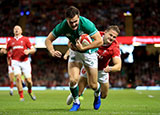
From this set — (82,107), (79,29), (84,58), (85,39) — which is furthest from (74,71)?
(82,107)

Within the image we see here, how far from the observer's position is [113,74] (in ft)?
110

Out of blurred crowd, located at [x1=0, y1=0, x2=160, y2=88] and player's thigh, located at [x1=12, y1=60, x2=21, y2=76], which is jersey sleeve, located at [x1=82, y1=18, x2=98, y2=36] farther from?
blurred crowd, located at [x1=0, y1=0, x2=160, y2=88]

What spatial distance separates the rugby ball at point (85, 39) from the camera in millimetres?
7377

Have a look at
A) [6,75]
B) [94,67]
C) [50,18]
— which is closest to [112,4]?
[50,18]

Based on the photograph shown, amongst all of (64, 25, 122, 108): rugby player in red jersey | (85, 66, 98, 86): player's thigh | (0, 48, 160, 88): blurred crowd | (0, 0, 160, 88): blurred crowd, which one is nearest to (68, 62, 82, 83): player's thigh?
(85, 66, 98, 86): player's thigh

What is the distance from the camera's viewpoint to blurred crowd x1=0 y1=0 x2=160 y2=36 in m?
33.7

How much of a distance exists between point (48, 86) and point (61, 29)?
85.2 ft

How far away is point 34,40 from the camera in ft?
99.6

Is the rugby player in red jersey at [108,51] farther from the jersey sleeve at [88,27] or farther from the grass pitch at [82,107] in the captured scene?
the jersey sleeve at [88,27]

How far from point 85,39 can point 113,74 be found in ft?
86.1

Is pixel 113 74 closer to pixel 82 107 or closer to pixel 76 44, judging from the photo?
pixel 82 107

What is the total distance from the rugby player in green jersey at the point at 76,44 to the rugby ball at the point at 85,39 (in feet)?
0.38

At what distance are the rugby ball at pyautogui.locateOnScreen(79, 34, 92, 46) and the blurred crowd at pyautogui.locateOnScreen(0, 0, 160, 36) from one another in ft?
84.0

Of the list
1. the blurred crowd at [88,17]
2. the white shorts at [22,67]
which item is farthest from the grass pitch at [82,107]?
the blurred crowd at [88,17]
